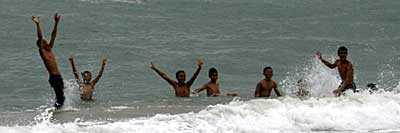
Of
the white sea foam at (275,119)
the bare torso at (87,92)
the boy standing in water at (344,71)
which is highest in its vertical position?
the boy standing in water at (344,71)

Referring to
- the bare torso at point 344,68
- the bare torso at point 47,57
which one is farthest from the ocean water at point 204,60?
the bare torso at point 47,57

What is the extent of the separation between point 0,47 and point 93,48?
2.47 metres

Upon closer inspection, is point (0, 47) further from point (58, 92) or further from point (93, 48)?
point (58, 92)

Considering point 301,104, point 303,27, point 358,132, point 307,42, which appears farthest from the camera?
point 303,27

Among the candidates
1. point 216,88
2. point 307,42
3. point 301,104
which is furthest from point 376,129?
point 307,42

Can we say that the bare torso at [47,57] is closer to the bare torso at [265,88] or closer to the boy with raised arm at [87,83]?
the boy with raised arm at [87,83]

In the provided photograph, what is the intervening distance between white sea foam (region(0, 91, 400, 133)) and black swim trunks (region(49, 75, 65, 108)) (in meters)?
1.86

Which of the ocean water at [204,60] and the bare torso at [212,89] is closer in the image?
the ocean water at [204,60]

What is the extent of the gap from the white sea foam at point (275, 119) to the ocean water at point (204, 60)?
2 centimetres

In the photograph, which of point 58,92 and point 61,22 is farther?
point 61,22

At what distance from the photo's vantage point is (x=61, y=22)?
25.7 meters

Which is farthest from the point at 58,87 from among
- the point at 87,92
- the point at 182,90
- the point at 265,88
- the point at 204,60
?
the point at 204,60

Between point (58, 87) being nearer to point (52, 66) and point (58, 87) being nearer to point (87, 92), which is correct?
point (52, 66)

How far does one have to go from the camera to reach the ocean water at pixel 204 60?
1120 cm
